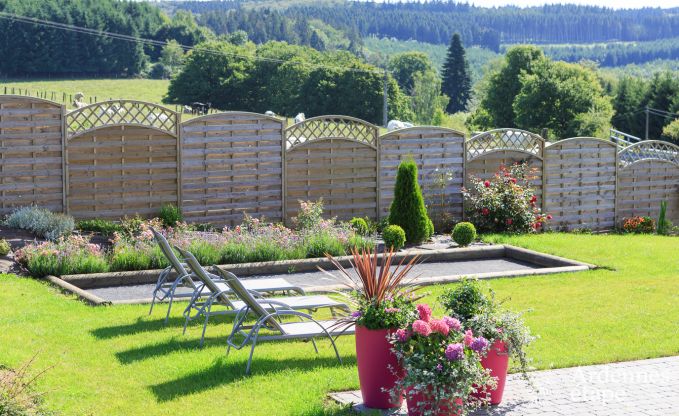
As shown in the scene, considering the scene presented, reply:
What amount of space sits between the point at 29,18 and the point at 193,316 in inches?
4567

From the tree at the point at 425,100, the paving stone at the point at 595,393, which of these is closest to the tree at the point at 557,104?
the tree at the point at 425,100

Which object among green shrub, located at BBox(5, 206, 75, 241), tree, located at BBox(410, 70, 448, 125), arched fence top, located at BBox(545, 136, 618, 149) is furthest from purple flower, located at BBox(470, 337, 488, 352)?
tree, located at BBox(410, 70, 448, 125)

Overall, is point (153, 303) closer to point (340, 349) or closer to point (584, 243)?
point (340, 349)

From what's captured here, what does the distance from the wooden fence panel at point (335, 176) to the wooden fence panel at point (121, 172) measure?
2196 mm

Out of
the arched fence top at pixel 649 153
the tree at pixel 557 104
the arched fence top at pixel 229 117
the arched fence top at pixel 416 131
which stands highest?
the tree at pixel 557 104

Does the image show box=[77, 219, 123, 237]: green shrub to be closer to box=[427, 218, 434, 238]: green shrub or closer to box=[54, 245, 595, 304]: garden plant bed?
box=[54, 245, 595, 304]: garden plant bed

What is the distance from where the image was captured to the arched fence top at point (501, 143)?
1819cm

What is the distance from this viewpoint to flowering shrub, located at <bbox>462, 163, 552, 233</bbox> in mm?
17359

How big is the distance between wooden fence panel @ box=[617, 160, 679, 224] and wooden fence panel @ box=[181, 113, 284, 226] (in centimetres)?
815

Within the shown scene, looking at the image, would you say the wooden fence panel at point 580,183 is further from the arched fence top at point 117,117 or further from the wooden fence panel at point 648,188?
the arched fence top at point 117,117

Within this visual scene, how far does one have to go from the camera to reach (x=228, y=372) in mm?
7250

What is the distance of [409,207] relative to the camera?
1580cm

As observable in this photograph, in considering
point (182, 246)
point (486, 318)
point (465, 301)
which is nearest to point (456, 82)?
point (182, 246)

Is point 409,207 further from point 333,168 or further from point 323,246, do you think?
point 323,246
